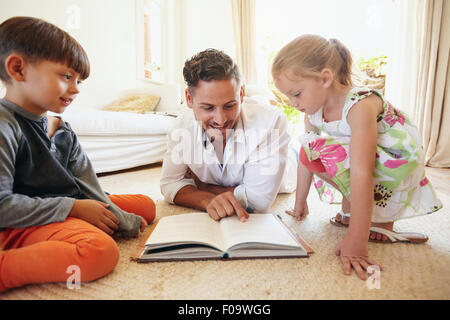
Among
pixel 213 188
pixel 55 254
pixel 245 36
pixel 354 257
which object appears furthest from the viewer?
A: pixel 245 36

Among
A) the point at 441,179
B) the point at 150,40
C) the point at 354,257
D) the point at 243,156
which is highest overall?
the point at 150,40

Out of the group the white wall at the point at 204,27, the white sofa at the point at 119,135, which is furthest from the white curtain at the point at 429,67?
the white wall at the point at 204,27

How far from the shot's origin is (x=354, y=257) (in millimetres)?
667

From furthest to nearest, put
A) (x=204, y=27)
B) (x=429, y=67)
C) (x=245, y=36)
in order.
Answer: (x=204, y=27), (x=245, y=36), (x=429, y=67)

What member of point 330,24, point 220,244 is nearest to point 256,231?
point 220,244

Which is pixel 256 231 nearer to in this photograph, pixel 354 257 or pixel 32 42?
pixel 354 257

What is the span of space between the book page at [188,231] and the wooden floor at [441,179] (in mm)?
1461

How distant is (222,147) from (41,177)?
23.6 inches

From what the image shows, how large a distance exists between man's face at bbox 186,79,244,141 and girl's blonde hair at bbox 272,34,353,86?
147 millimetres

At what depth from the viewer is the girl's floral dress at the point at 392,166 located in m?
0.86

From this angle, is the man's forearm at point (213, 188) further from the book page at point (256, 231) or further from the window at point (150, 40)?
the window at point (150, 40)

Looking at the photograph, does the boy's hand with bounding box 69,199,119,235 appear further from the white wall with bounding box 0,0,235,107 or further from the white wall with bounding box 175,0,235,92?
the white wall with bounding box 175,0,235,92

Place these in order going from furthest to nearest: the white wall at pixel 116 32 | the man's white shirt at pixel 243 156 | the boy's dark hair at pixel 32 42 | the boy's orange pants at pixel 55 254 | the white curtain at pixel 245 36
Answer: the white curtain at pixel 245 36
the white wall at pixel 116 32
the man's white shirt at pixel 243 156
the boy's dark hair at pixel 32 42
the boy's orange pants at pixel 55 254
